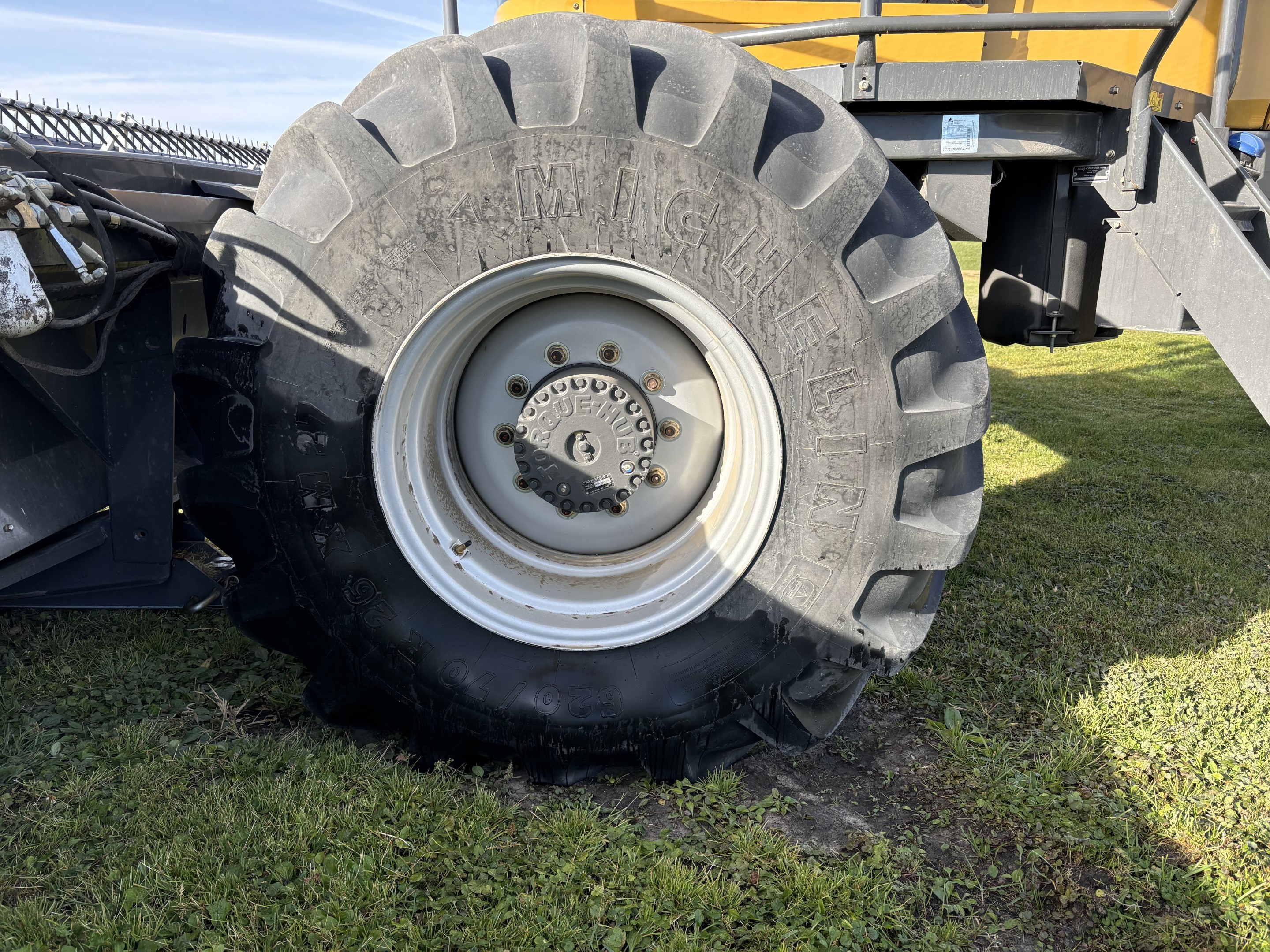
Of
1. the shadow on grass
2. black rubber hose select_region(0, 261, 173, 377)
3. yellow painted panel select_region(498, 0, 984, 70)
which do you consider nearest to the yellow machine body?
yellow painted panel select_region(498, 0, 984, 70)

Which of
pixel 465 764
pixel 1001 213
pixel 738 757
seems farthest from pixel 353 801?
pixel 1001 213

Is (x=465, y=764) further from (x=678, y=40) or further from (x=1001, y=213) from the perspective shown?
(x=1001, y=213)

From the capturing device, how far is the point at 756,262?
204 centimetres

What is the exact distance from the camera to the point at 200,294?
312 cm

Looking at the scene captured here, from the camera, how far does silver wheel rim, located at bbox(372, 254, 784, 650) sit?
2113 millimetres

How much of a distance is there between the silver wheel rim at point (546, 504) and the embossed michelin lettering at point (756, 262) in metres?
0.10

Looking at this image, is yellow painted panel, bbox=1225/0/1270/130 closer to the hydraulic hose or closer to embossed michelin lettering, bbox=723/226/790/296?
embossed michelin lettering, bbox=723/226/790/296

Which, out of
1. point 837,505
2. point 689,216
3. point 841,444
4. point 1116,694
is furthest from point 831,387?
point 1116,694

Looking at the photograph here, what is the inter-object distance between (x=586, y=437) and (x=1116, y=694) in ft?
6.12

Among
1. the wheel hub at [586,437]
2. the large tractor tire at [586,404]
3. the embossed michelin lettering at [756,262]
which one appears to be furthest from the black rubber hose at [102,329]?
the embossed michelin lettering at [756,262]

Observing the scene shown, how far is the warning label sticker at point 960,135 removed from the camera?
8.89 feet

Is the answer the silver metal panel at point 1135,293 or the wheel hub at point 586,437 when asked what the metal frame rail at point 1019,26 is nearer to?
the silver metal panel at point 1135,293

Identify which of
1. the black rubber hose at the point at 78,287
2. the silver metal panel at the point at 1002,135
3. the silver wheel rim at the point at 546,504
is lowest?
the silver wheel rim at the point at 546,504

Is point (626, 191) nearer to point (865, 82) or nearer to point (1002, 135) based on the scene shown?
point (865, 82)
